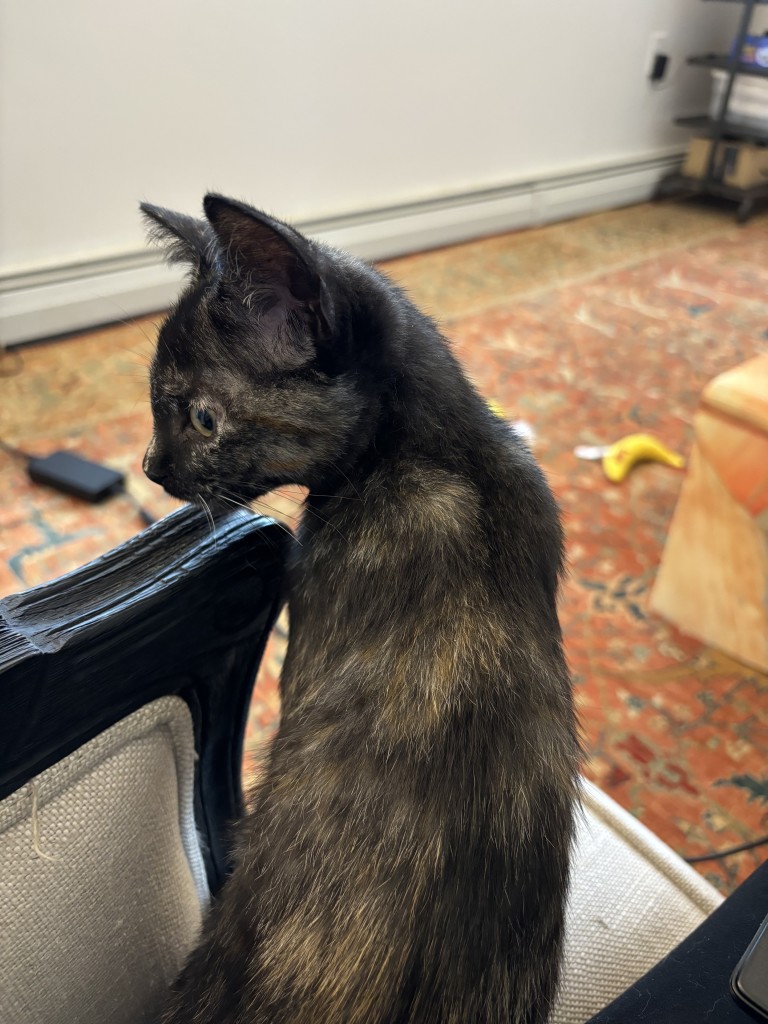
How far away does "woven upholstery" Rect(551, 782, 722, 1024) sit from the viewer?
0.70 meters

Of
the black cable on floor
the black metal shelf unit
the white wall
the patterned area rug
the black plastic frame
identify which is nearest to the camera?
the black plastic frame

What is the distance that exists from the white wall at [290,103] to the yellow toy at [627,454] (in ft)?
3.83

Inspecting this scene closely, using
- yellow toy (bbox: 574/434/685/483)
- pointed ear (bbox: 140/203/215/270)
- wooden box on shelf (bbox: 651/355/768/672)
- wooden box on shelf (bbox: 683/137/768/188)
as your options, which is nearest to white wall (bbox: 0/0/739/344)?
wooden box on shelf (bbox: 683/137/768/188)

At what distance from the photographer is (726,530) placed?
138 cm

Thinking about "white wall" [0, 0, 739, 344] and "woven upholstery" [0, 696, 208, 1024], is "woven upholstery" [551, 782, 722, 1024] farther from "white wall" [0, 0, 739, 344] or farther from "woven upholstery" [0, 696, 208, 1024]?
"white wall" [0, 0, 739, 344]

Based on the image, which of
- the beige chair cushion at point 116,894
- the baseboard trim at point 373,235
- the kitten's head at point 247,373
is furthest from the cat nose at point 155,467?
the baseboard trim at point 373,235

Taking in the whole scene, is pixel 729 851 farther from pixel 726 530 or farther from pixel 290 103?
pixel 290 103

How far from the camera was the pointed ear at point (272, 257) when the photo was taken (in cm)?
51

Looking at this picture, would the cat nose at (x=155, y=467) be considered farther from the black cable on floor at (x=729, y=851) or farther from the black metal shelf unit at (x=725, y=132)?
the black metal shelf unit at (x=725, y=132)

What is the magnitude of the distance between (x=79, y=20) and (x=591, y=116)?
209cm

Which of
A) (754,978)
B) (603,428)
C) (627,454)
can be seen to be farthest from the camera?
(603,428)

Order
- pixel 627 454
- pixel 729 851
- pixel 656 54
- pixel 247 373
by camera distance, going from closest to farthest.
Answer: pixel 247 373, pixel 729 851, pixel 627 454, pixel 656 54

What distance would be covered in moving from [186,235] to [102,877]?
483 millimetres

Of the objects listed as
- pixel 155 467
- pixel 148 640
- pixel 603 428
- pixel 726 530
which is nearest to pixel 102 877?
pixel 148 640
